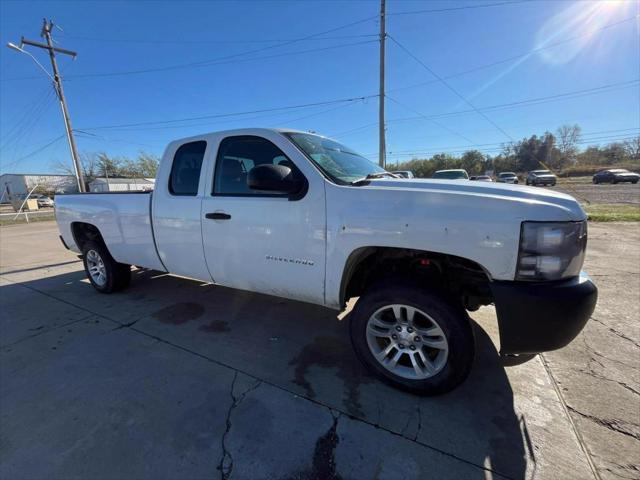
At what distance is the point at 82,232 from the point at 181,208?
275 centimetres

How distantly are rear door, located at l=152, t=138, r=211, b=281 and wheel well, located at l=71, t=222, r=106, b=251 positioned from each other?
1.89m

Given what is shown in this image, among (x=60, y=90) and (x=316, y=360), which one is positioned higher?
(x=60, y=90)

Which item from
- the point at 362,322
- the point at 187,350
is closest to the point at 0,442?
the point at 187,350

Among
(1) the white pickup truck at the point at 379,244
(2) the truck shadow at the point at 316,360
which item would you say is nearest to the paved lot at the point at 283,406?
(2) the truck shadow at the point at 316,360

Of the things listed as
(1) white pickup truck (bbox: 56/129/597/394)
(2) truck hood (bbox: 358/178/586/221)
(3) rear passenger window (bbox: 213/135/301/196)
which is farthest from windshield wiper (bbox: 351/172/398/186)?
(3) rear passenger window (bbox: 213/135/301/196)

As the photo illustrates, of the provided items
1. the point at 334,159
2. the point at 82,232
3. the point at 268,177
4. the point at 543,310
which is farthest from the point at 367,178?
the point at 82,232

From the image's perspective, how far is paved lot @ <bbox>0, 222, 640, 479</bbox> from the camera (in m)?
1.76

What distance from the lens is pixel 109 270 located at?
4422mm

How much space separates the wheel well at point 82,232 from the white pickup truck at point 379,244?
1583 millimetres

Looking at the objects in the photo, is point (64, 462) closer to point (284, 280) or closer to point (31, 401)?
point (31, 401)

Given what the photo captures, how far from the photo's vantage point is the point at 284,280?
8.80ft

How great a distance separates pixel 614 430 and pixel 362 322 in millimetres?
1716

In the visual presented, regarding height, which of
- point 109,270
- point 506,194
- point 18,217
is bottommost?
point 18,217

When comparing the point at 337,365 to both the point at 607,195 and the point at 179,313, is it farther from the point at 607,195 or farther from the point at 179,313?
the point at 607,195
